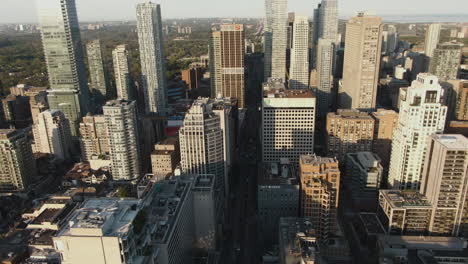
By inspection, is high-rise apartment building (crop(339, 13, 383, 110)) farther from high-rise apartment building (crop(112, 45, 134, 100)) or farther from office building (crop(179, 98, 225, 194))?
high-rise apartment building (crop(112, 45, 134, 100))

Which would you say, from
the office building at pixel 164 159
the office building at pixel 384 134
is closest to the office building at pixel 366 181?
the office building at pixel 384 134

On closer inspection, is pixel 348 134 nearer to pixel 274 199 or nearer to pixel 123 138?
pixel 274 199

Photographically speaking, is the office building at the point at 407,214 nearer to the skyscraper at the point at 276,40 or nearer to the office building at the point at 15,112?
the skyscraper at the point at 276,40

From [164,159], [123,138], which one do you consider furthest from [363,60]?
[123,138]

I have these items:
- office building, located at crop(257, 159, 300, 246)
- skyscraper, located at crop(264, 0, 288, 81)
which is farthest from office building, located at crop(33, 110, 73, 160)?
skyscraper, located at crop(264, 0, 288, 81)

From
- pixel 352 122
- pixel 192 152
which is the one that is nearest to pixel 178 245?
pixel 192 152

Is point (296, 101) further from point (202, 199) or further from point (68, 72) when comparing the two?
point (68, 72)
